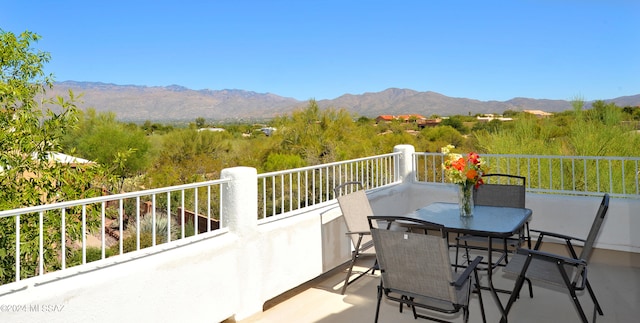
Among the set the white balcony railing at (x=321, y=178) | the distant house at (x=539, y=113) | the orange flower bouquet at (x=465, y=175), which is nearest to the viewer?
the orange flower bouquet at (x=465, y=175)

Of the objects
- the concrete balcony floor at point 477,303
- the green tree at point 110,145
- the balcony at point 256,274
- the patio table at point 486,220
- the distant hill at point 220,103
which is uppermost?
the distant hill at point 220,103

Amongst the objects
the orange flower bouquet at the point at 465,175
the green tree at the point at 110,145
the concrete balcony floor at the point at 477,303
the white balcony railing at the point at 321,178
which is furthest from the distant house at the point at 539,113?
the green tree at the point at 110,145

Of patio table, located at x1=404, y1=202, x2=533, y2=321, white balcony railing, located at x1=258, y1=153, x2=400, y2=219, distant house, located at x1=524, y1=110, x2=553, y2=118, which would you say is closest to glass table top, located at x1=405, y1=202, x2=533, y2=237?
patio table, located at x1=404, y1=202, x2=533, y2=321

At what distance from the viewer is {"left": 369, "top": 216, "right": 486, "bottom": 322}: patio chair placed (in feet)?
8.59

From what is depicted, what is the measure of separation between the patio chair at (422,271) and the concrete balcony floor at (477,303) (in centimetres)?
75

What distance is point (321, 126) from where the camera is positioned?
802 inches

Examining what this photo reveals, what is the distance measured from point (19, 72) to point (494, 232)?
5.43m

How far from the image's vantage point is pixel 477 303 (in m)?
3.71

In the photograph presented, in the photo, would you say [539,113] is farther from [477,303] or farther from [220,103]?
[220,103]

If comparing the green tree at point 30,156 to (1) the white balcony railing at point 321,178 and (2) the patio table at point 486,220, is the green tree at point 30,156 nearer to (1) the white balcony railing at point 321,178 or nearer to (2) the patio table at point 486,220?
(1) the white balcony railing at point 321,178

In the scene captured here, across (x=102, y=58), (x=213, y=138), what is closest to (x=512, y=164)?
(x=213, y=138)

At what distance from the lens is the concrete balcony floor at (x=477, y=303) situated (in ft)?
11.2

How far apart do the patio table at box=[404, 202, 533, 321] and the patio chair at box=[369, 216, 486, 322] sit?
0.45 meters

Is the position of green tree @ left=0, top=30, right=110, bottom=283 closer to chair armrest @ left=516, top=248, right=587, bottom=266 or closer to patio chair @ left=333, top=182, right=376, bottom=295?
patio chair @ left=333, top=182, right=376, bottom=295
